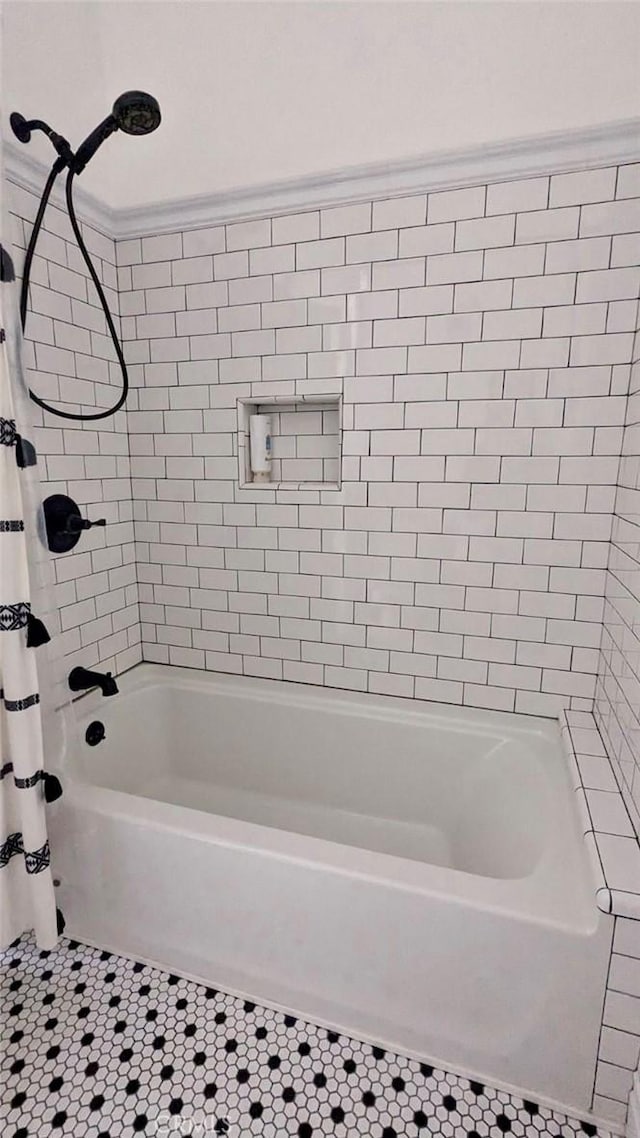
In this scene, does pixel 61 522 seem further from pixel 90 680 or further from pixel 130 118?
pixel 130 118

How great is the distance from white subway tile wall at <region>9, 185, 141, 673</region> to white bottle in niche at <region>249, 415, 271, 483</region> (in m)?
0.52

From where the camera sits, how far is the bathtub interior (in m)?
1.56

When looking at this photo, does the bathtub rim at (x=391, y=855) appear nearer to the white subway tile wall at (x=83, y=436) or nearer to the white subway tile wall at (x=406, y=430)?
the white subway tile wall at (x=406, y=430)

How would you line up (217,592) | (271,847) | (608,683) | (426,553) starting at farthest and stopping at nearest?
1. (217,592)
2. (426,553)
3. (608,683)
4. (271,847)

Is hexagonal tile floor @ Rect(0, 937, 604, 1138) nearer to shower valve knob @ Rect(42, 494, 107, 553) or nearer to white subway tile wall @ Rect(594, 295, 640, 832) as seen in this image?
white subway tile wall @ Rect(594, 295, 640, 832)

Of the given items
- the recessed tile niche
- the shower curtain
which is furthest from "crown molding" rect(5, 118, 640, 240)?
the shower curtain

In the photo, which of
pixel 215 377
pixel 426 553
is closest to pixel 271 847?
pixel 426 553

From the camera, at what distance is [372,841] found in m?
1.71

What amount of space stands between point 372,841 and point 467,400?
4.84 feet

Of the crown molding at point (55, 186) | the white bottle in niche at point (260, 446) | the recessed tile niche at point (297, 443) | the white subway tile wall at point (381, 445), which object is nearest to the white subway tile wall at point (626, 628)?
the white subway tile wall at point (381, 445)

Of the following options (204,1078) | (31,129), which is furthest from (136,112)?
(204,1078)

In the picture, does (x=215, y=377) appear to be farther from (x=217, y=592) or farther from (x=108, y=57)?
(x=108, y=57)

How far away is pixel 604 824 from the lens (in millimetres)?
1111

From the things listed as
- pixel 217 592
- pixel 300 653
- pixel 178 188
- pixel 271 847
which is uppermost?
pixel 178 188
